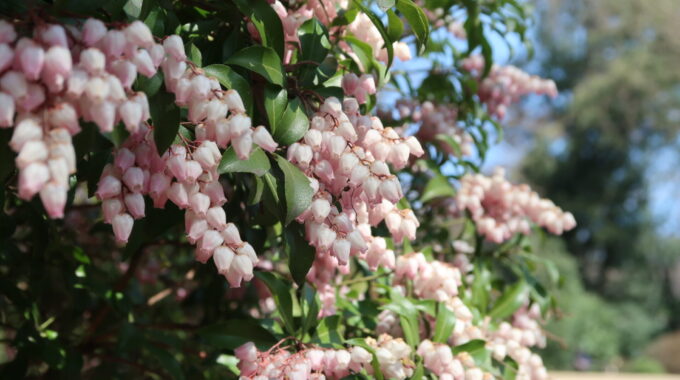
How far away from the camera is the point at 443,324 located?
1447 mm

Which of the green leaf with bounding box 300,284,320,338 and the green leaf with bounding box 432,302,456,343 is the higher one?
the green leaf with bounding box 432,302,456,343

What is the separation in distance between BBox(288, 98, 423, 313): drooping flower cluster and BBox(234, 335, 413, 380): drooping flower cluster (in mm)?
220

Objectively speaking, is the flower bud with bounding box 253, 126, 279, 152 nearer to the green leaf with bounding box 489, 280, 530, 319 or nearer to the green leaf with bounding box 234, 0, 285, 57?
the green leaf with bounding box 234, 0, 285, 57

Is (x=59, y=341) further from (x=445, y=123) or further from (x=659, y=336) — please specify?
(x=659, y=336)

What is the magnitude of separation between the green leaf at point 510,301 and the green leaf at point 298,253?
910 mm

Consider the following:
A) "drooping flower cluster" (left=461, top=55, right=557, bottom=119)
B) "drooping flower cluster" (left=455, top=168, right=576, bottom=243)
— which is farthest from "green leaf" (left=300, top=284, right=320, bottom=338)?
"drooping flower cluster" (left=461, top=55, right=557, bottom=119)

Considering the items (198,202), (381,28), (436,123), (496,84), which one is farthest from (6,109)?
(496,84)

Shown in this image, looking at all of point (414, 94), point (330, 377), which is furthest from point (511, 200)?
point (330, 377)

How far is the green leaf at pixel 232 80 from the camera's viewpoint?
3.23ft

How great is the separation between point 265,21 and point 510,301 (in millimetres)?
1068

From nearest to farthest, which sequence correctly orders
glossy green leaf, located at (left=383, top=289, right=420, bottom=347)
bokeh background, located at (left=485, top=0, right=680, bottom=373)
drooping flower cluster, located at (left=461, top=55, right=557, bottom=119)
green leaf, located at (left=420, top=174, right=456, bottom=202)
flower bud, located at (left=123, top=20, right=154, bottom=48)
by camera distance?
flower bud, located at (left=123, top=20, right=154, bottom=48), glossy green leaf, located at (left=383, top=289, right=420, bottom=347), green leaf, located at (left=420, top=174, right=456, bottom=202), drooping flower cluster, located at (left=461, top=55, right=557, bottom=119), bokeh background, located at (left=485, top=0, right=680, bottom=373)

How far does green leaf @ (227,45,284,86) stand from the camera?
104 cm

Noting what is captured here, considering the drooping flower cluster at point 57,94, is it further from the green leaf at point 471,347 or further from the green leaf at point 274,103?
the green leaf at point 471,347

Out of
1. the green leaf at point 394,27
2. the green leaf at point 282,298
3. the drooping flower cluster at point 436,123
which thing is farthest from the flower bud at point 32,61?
the drooping flower cluster at point 436,123
